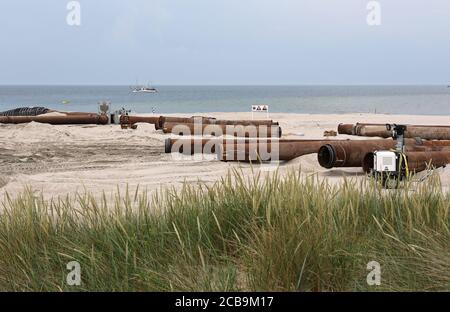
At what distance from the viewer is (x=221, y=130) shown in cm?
1480

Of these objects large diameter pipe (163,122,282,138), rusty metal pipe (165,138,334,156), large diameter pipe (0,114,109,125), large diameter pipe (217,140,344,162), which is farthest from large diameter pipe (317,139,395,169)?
large diameter pipe (0,114,109,125)

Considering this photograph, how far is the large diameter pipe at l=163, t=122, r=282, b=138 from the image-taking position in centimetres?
1407

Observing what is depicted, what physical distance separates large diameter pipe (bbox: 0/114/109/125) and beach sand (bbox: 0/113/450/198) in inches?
83.5

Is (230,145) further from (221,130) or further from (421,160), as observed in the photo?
(221,130)

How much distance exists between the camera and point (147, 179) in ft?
26.9

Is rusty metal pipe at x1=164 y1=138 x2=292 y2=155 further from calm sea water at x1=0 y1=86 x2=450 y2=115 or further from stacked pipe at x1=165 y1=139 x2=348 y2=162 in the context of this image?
calm sea water at x1=0 y1=86 x2=450 y2=115

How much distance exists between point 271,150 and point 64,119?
37.1 feet

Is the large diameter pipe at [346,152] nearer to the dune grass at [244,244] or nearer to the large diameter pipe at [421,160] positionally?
the large diameter pipe at [421,160]

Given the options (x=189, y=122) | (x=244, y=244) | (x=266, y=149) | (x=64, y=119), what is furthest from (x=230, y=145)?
(x=64, y=119)

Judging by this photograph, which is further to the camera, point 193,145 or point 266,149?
point 193,145

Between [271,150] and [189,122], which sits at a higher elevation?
[189,122]

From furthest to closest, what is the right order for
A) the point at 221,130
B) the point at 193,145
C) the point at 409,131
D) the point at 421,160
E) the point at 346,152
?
1. the point at 221,130
2. the point at 409,131
3. the point at 193,145
4. the point at 346,152
5. the point at 421,160
